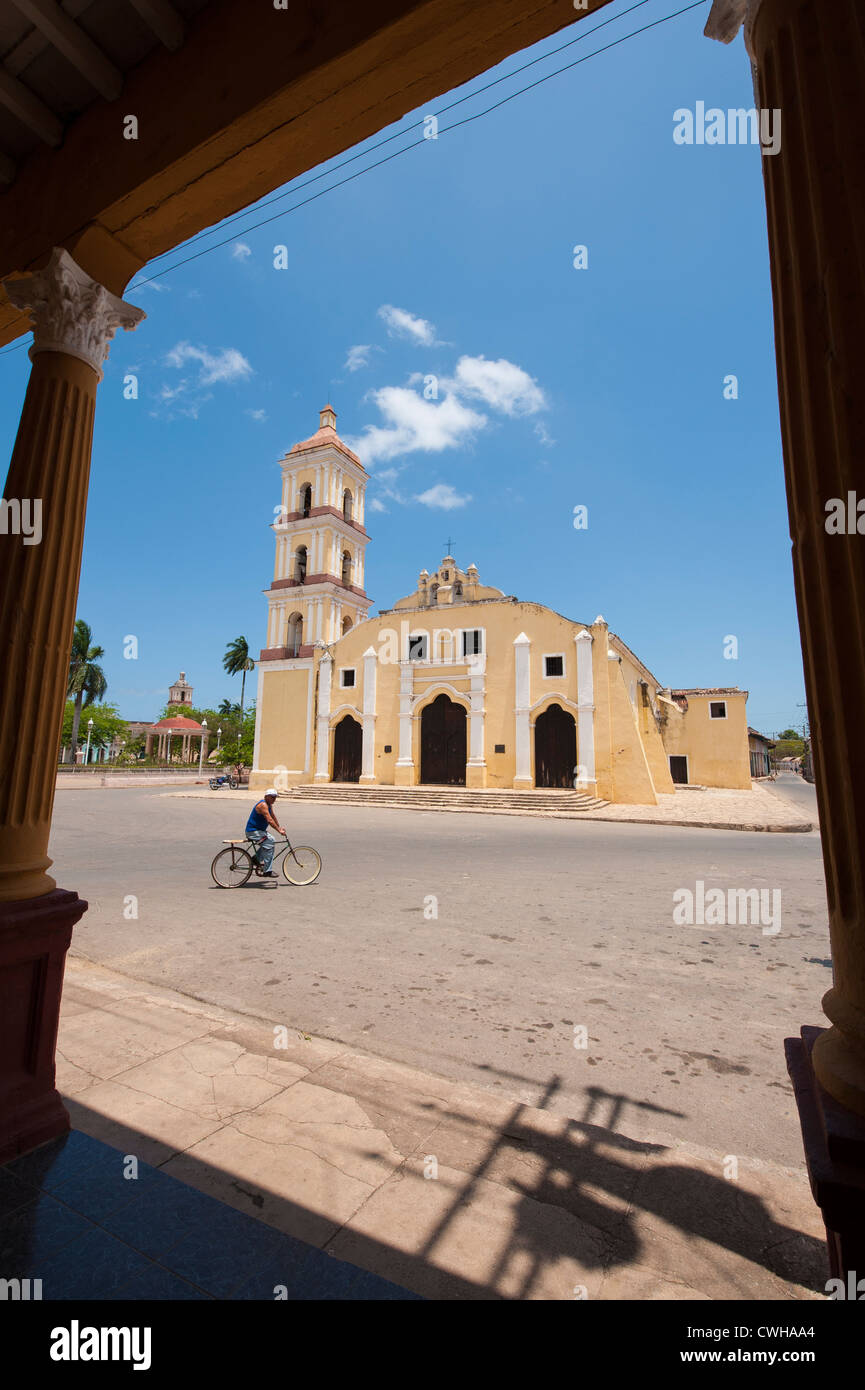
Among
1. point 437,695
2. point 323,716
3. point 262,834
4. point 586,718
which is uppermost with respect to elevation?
point 437,695

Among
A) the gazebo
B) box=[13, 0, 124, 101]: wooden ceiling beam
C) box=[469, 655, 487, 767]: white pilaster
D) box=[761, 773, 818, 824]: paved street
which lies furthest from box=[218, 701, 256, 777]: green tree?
box=[13, 0, 124, 101]: wooden ceiling beam

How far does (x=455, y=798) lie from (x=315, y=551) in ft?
47.0

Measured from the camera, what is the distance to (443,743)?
2627 centimetres

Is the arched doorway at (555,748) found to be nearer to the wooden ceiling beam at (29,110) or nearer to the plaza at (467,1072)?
the plaza at (467,1072)

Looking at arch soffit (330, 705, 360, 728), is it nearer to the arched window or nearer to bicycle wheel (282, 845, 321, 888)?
the arched window

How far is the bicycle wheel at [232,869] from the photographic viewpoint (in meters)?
7.92

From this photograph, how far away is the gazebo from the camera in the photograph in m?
63.4

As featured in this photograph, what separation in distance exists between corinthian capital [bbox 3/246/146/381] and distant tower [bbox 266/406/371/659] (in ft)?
83.8

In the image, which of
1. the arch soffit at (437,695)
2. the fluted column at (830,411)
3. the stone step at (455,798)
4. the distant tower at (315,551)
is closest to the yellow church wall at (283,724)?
the distant tower at (315,551)

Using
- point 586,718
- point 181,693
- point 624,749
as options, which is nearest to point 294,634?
point 586,718

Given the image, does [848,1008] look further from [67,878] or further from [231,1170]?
[67,878]

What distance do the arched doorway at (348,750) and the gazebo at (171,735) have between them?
38.5 metres

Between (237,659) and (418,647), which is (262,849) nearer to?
(418,647)

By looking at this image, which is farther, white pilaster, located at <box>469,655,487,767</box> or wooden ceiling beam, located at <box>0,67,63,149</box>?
white pilaster, located at <box>469,655,487,767</box>
